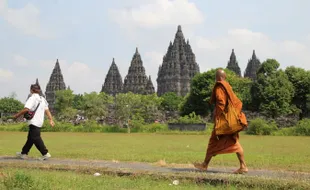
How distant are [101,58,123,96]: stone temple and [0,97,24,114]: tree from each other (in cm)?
2430

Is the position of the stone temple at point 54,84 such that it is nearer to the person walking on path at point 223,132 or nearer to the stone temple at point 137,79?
the stone temple at point 137,79

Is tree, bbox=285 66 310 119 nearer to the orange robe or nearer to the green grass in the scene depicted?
the orange robe

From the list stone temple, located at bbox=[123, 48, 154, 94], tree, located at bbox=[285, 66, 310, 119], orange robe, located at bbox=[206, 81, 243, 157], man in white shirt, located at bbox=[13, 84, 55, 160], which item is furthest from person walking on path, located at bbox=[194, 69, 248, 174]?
stone temple, located at bbox=[123, 48, 154, 94]

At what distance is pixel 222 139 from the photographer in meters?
7.38

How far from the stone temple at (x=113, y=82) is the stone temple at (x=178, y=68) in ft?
44.0

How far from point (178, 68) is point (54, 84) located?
36423 millimetres

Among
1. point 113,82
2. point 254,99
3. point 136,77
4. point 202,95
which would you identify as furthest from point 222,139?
point 113,82

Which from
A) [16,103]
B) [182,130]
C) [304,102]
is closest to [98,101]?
[182,130]

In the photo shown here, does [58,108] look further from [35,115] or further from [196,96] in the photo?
[35,115]

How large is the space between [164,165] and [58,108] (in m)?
70.0

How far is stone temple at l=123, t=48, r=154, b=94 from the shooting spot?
98.6 m

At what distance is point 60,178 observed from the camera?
6.82m

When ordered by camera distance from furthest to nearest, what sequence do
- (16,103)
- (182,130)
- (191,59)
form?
(191,59) < (16,103) < (182,130)

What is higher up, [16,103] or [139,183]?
[16,103]
